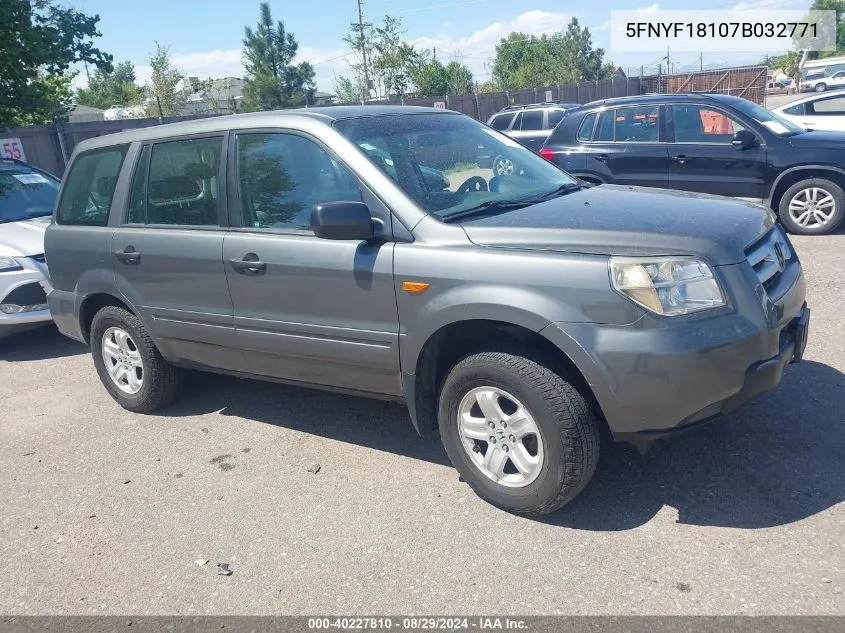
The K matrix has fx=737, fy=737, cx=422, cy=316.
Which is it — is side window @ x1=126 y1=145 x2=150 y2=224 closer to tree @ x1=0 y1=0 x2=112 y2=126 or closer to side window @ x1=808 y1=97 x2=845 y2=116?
tree @ x1=0 y1=0 x2=112 y2=126

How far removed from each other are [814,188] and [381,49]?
110ft

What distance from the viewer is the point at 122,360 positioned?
16.9ft

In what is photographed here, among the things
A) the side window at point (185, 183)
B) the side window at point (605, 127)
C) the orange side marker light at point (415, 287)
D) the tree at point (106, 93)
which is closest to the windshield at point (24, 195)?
the side window at point (185, 183)

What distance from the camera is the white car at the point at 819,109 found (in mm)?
11602

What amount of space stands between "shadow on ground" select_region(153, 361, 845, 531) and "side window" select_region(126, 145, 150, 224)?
151 centimetres

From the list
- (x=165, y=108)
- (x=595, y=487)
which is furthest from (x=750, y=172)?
(x=165, y=108)

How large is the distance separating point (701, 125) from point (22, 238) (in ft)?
25.3

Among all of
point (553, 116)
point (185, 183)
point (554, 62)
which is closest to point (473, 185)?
point (185, 183)

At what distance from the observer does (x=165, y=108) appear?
129ft

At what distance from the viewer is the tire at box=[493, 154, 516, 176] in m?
4.27

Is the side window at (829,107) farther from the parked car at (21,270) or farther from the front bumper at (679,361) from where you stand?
the parked car at (21,270)

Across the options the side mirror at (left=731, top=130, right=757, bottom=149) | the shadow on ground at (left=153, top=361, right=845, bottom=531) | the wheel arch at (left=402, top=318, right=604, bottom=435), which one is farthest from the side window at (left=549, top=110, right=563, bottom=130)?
the wheel arch at (left=402, top=318, right=604, bottom=435)

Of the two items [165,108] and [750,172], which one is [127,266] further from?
[165,108]

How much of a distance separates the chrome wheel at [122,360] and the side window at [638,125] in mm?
6727
